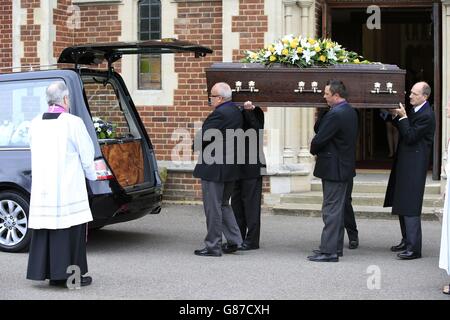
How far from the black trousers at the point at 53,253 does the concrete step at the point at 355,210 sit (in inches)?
193

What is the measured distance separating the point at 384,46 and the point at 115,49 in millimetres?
10389

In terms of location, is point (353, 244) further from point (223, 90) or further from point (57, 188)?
point (57, 188)

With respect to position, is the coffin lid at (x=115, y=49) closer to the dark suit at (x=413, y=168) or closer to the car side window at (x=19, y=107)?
the car side window at (x=19, y=107)

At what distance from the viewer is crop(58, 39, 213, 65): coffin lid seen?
352 inches

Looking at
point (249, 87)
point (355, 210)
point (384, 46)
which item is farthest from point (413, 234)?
point (384, 46)

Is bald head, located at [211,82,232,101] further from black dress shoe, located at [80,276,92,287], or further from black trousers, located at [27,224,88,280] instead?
black dress shoe, located at [80,276,92,287]

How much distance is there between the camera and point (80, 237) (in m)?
7.34

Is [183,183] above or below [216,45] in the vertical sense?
below

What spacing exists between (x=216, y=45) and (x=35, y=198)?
20.1 feet

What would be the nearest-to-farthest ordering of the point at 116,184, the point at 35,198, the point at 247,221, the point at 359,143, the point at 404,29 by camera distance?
the point at 35,198 → the point at 116,184 → the point at 247,221 → the point at 359,143 → the point at 404,29
